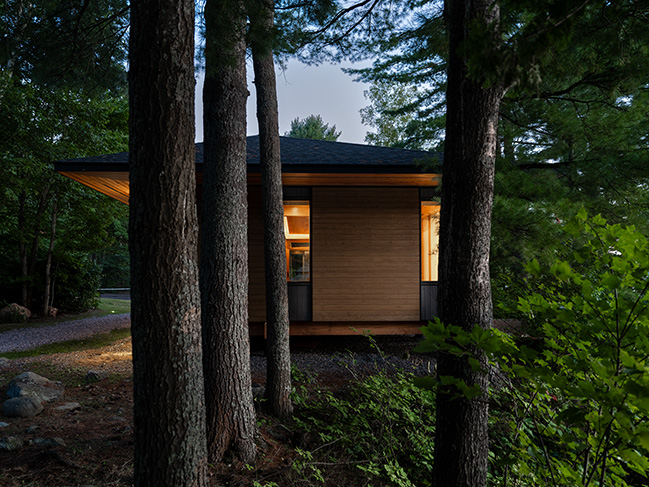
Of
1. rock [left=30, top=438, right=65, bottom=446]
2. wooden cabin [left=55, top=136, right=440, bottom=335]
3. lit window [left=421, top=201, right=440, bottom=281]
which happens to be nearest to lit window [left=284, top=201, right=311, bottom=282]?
wooden cabin [left=55, top=136, right=440, bottom=335]

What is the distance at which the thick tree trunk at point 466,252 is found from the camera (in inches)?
75.4

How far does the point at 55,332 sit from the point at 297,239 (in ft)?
19.5

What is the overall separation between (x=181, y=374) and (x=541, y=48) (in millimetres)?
1851

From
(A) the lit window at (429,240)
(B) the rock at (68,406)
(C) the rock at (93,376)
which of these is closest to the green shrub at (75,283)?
(C) the rock at (93,376)

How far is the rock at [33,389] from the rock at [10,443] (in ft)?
3.10

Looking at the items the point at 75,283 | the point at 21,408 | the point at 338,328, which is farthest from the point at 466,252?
the point at 75,283

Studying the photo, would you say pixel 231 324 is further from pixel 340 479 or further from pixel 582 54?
pixel 582 54

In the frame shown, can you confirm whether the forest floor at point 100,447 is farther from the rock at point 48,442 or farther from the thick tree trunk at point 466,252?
the thick tree trunk at point 466,252

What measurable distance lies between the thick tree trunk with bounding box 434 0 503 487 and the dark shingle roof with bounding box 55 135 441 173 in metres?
3.54

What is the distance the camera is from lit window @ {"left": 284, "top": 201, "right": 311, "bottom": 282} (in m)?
7.12

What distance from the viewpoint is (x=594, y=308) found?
127cm

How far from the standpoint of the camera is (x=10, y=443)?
2.53 m

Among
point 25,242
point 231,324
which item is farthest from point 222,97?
point 25,242

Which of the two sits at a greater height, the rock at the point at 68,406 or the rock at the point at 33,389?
the rock at the point at 33,389
